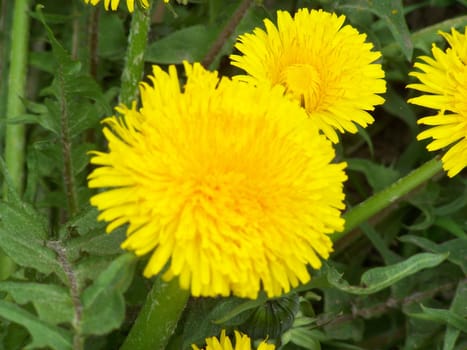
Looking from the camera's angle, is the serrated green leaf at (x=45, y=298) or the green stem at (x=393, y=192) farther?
the green stem at (x=393, y=192)

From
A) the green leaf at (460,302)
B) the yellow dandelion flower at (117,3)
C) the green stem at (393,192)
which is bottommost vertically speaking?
the green leaf at (460,302)

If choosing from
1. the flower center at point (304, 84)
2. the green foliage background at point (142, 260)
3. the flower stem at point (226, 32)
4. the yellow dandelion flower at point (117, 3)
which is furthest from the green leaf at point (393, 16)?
the yellow dandelion flower at point (117, 3)

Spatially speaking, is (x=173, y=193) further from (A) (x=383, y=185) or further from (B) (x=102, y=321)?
(A) (x=383, y=185)

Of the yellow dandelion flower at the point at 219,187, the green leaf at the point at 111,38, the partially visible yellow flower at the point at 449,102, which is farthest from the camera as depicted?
the green leaf at the point at 111,38

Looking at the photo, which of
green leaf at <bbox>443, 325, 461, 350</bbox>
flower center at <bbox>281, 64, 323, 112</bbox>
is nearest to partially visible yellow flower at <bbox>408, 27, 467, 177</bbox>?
flower center at <bbox>281, 64, 323, 112</bbox>

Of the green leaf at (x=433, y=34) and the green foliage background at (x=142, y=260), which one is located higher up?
the green leaf at (x=433, y=34)

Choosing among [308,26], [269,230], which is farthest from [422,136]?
[269,230]

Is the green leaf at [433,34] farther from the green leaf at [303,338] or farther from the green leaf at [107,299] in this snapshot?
the green leaf at [107,299]
